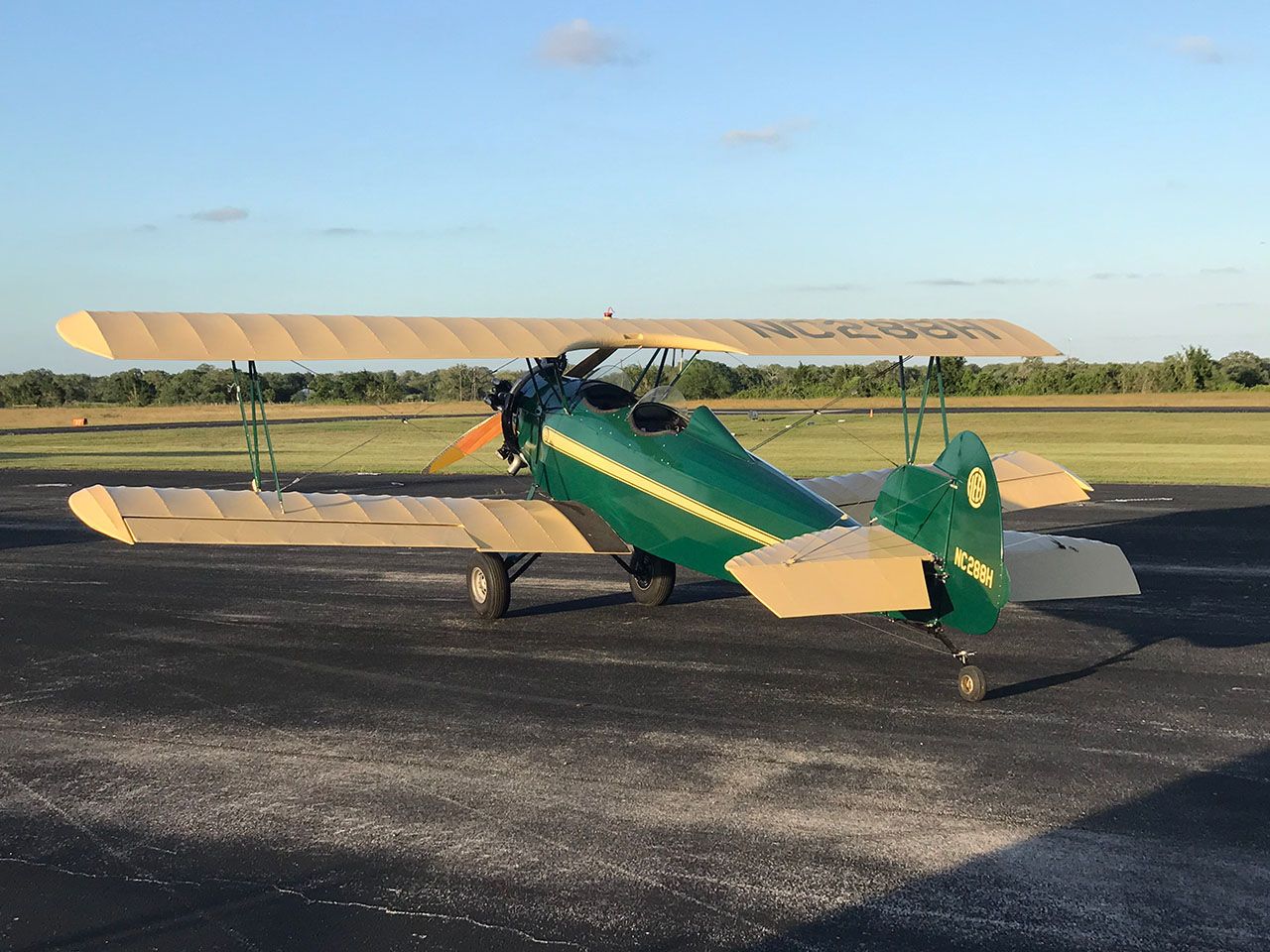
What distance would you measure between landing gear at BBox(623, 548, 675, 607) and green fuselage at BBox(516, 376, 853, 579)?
3.27 feet

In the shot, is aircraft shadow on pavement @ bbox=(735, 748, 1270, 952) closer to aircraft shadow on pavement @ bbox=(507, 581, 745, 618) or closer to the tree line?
aircraft shadow on pavement @ bbox=(507, 581, 745, 618)

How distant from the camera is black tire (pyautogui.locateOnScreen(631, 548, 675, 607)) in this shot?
1228 cm

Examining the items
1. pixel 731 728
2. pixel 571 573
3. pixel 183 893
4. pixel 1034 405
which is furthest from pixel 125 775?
pixel 1034 405

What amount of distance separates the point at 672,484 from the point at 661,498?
21 centimetres

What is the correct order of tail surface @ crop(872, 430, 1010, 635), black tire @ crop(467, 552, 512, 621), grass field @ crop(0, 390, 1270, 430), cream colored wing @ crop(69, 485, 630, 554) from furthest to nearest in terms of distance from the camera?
grass field @ crop(0, 390, 1270, 430)
black tire @ crop(467, 552, 512, 621)
cream colored wing @ crop(69, 485, 630, 554)
tail surface @ crop(872, 430, 1010, 635)

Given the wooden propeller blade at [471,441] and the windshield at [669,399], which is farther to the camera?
the wooden propeller blade at [471,441]

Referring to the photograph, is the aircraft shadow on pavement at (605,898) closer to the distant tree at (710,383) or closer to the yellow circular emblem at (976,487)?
the yellow circular emblem at (976,487)

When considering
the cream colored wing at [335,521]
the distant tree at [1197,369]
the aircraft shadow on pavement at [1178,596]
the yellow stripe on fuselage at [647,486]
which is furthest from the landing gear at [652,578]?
the distant tree at [1197,369]

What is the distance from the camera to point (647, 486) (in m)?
10.7

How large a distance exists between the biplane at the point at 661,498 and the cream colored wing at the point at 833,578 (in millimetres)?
15

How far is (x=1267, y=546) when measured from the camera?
15.4 m

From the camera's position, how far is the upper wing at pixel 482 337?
10344mm

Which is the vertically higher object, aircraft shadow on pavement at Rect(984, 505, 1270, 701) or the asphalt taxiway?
aircraft shadow on pavement at Rect(984, 505, 1270, 701)

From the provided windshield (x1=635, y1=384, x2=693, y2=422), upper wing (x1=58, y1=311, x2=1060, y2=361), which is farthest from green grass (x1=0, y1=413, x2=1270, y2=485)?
windshield (x1=635, y1=384, x2=693, y2=422)
